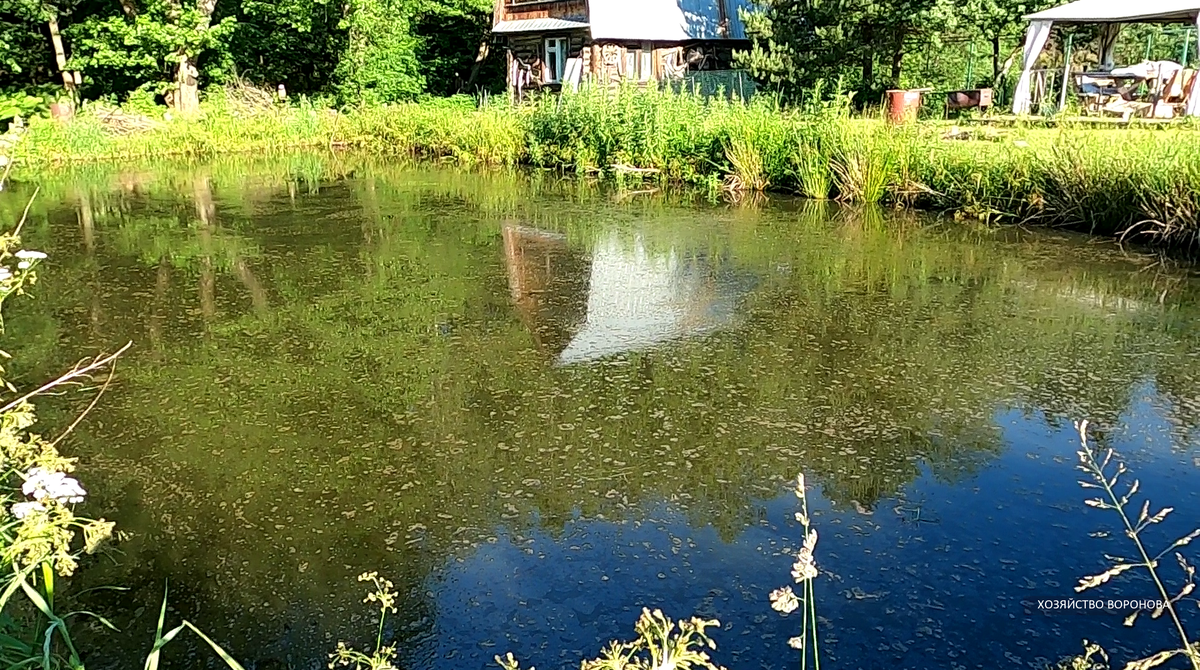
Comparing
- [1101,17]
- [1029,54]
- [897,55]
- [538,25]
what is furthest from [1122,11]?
[538,25]

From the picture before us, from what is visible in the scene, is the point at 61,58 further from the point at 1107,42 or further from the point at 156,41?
the point at 1107,42

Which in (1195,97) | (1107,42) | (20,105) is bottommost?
(1195,97)

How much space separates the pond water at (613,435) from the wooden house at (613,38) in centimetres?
1037

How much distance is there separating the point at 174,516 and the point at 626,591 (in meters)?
1.47

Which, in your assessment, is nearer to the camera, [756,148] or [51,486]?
[51,486]

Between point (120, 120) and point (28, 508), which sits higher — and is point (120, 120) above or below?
above

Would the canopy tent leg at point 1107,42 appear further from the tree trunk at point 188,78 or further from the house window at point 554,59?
the tree trunk at point 188,78

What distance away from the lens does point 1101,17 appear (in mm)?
11125

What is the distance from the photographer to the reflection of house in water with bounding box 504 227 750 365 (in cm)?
490

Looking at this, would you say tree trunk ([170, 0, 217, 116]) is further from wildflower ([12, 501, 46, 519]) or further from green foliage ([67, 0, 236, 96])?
wildflower ([12, 501, 46, 519])

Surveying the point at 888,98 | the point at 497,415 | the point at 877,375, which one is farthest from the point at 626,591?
the point at 888,98

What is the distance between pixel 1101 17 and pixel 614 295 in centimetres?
845

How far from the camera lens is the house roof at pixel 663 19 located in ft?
53.6

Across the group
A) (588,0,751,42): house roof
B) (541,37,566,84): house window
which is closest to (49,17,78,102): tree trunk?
(541,37,566,84): house window
